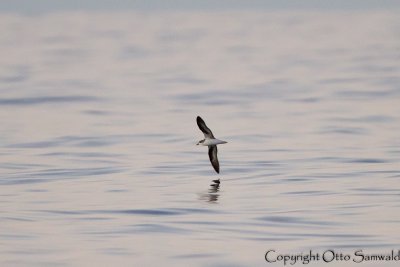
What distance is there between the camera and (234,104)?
3850 centimetres

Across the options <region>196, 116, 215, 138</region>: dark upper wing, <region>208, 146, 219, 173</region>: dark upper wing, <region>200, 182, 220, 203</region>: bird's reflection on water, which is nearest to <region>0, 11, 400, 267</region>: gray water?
<region>200, 182, 220, 203</region>: bird's reflection on water

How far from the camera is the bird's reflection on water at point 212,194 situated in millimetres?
19062

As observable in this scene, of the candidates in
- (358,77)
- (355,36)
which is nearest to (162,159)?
(358,77)

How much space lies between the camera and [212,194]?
19.6 metres

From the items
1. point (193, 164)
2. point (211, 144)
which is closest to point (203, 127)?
point (211, 144)

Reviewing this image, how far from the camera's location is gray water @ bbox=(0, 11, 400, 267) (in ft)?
51.9

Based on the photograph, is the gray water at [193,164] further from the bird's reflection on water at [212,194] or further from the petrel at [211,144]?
the petrel at [211,144]

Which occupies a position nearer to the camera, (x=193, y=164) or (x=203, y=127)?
(x=203, y=127)

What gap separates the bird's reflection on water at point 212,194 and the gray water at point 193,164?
0.08 metres

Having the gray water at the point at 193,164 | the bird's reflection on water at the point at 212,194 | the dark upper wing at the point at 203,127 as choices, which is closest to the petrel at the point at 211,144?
the dark upper wing at the point at 203,127

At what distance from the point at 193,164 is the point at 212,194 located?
416 cm

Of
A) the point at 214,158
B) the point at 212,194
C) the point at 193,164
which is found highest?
the point at 214,158

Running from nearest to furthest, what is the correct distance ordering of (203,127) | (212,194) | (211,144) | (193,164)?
(212,194)
(203,127)
(211,144)
(193,164)

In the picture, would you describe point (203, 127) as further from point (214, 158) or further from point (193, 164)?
point (193, 164)
